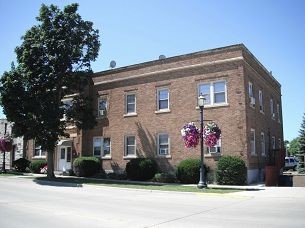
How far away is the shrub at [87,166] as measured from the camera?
95.6 feet

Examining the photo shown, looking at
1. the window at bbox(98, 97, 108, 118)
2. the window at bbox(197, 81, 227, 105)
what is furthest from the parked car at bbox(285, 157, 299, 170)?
the window at bbox(98, 97, 108, 118)

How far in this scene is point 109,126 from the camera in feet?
98.5

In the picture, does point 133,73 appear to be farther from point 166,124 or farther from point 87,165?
point 87,165

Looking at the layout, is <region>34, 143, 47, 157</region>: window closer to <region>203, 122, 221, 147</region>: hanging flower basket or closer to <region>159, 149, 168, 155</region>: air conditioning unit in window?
<region>159, 149, 168, 155</region>: air conditioning unit in window

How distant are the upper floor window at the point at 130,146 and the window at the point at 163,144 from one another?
7.88 feet

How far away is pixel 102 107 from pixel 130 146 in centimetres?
458

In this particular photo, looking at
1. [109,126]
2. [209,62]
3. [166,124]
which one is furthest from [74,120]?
[209,62]

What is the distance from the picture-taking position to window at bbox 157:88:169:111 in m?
27.1

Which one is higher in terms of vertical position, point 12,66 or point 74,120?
point 12,66

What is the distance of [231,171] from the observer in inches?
880

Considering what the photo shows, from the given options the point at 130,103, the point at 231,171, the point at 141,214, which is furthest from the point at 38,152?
the point at 141,214

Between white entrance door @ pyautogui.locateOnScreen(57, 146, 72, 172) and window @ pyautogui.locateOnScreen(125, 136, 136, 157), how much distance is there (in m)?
6.62

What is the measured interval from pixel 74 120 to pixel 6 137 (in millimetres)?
10998

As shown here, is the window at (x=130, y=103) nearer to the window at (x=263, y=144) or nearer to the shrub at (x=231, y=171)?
the shrub at (x=231, y=171)
